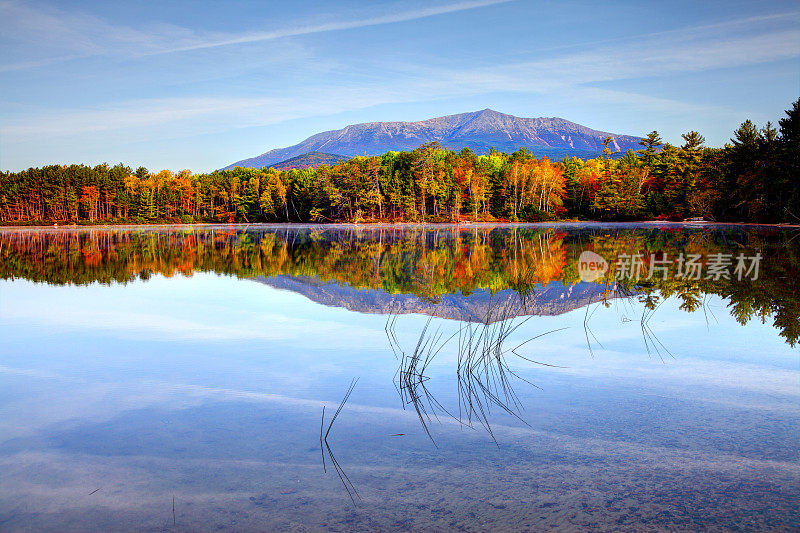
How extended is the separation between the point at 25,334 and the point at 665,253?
17.4 meters

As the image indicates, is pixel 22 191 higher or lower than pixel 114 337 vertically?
higher

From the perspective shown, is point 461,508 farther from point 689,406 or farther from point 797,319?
point 797,319

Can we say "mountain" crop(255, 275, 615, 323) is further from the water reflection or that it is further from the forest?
the forest

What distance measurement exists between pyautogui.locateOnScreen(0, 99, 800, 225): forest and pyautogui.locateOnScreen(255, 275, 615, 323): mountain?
33565 mm

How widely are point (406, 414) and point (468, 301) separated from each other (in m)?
5.22

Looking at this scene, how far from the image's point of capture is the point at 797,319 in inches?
305

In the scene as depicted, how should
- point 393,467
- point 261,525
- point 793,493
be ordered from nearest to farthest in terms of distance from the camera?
1. point 261,525
2. point 793,493
3. point 393,467

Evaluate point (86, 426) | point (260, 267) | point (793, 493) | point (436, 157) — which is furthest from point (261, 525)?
point (436, 157)

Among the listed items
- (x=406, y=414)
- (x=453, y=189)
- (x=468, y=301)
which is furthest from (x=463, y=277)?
(x=453, y=189)

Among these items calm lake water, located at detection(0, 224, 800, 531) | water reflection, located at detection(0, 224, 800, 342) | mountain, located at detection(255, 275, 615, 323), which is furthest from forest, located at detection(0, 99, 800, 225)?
calm lake water, located at detection(0, 224, 800, 531)

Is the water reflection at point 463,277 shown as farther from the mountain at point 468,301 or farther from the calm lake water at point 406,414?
the calm lake water at point 406,414

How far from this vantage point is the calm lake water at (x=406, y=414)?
2963mm

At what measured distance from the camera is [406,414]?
14.1ft

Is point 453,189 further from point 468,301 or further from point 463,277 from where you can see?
point 468,301
